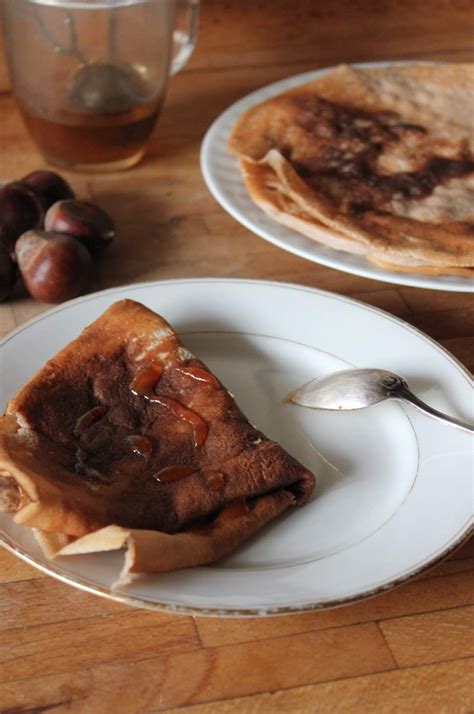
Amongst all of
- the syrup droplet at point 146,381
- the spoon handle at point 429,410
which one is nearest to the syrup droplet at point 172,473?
the syrup droplet at point 146,381

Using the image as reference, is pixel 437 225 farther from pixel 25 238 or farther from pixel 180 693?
pixel 180 693

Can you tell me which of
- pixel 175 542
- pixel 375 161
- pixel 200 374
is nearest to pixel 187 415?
pixel 200 374

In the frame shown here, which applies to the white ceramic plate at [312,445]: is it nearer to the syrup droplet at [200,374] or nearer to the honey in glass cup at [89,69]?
the syrup droplet at [200,374]

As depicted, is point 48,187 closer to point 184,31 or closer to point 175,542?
point 184,31

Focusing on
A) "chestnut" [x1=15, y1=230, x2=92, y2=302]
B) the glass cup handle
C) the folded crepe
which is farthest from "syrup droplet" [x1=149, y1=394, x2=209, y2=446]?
the glass cup handle

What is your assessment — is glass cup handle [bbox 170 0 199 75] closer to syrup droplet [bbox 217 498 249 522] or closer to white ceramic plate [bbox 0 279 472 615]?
white ceramic plate [bbox 0 279 472 615]

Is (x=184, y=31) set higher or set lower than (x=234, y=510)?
higher
